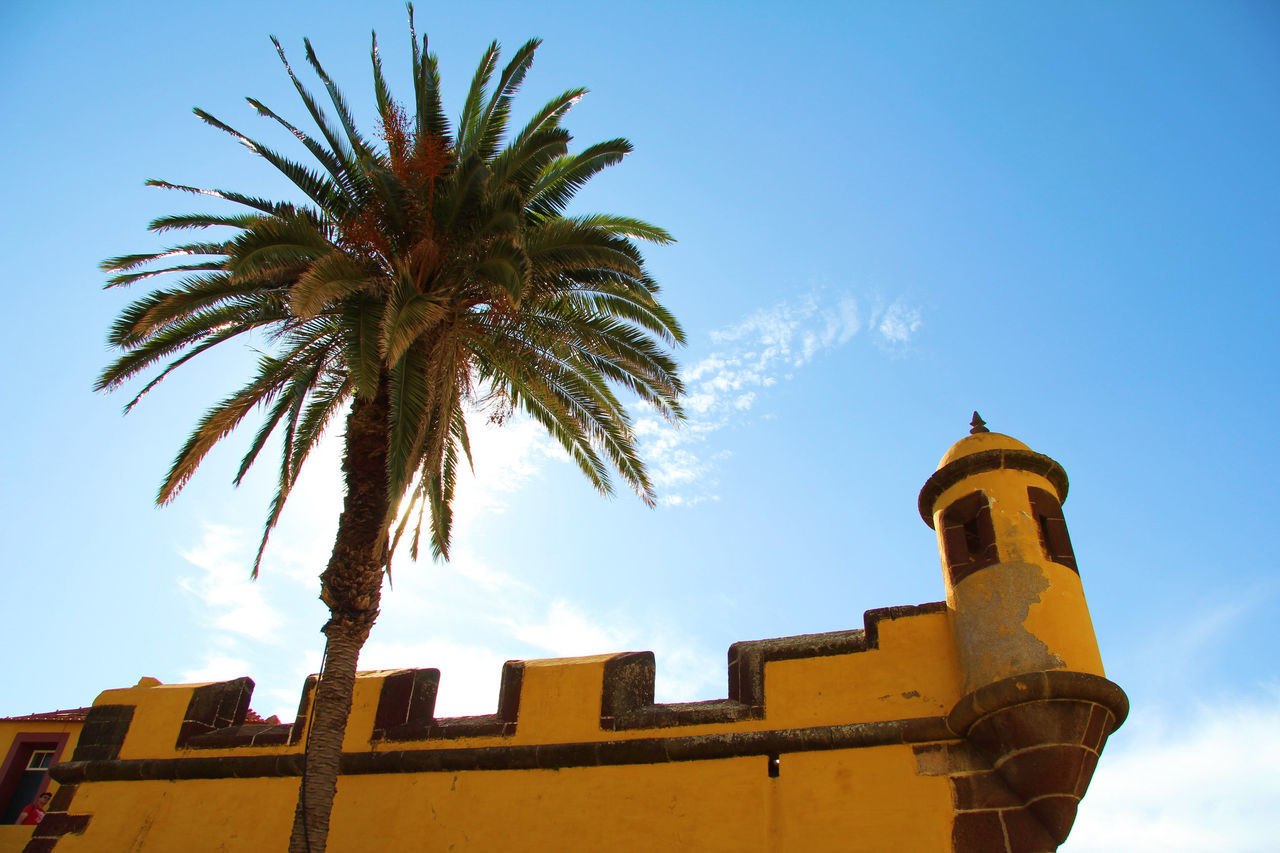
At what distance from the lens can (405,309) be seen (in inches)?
331

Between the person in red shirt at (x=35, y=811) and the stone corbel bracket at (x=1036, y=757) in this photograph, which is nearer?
the stone corbel bracket at (x=1036, y=757)

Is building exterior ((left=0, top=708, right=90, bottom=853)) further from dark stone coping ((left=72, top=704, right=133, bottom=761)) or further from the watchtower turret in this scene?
the watchtower turret

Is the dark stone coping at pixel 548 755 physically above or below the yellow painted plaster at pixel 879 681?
below

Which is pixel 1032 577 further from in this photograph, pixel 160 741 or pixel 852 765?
A: pixel 160 741

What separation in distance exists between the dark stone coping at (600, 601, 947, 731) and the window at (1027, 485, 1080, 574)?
0.97 meters

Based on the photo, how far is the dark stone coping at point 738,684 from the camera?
7.93 m

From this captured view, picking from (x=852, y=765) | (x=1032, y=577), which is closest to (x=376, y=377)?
(x=852, y=765)

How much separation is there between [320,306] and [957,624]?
5.90 metres

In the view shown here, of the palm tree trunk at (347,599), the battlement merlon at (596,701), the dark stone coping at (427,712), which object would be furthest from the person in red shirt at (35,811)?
the dark stone coping at (427,712)

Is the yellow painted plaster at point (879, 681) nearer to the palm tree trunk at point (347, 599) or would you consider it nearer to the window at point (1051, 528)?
the window at point (1051, 528)

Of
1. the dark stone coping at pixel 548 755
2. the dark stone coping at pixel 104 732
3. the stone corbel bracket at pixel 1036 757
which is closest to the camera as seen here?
the stone corbel bracket at pixel 1036 757

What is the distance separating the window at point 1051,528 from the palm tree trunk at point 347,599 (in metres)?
5.44

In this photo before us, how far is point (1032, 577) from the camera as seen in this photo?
289 inches

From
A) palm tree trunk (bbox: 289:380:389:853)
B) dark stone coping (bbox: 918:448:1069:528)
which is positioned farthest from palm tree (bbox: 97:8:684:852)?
dark stone coping (bbox: 918:448:1069:528)
